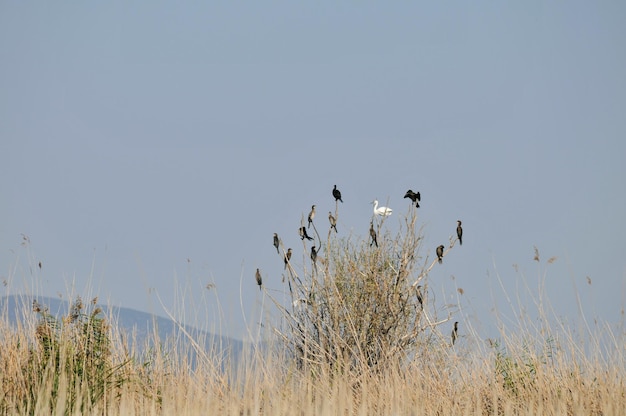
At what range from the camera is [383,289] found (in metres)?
9.37

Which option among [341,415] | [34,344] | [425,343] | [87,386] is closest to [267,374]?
[341,415]

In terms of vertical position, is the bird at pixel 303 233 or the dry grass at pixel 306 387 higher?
the bird at pixel 303 233

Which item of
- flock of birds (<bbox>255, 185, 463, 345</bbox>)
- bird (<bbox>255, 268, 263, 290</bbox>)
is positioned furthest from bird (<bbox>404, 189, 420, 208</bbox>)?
bird (<bbox>255, 268, 263, 290</bbox>)

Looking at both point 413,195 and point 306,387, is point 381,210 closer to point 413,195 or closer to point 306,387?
point 413,195

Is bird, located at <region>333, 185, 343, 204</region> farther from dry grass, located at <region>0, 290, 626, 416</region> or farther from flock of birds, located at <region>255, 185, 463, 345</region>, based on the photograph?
dry grass, located at <region>0, 290, 626, 416</region>

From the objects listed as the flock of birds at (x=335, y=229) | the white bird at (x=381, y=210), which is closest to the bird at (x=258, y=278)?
the flock of birds at (x=335, y=229)

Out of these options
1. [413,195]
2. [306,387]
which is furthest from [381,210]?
[306,387]

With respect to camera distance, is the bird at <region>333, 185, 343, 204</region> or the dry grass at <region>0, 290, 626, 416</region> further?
the bird at <region>333, 185, 343, 204</region>

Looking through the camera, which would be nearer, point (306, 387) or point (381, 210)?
point (306, 387)

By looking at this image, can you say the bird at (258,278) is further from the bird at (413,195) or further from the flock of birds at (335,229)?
the bird at (413,195)

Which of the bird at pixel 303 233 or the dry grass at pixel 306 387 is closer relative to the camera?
the dry grass at pixel 306 387

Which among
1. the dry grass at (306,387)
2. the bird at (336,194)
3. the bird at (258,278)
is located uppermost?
the bird at (336,194)

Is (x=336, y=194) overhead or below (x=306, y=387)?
overhead

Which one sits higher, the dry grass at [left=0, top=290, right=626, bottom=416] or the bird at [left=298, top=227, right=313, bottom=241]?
the bird at [left=298, top=227, right=313, bottom=241]
